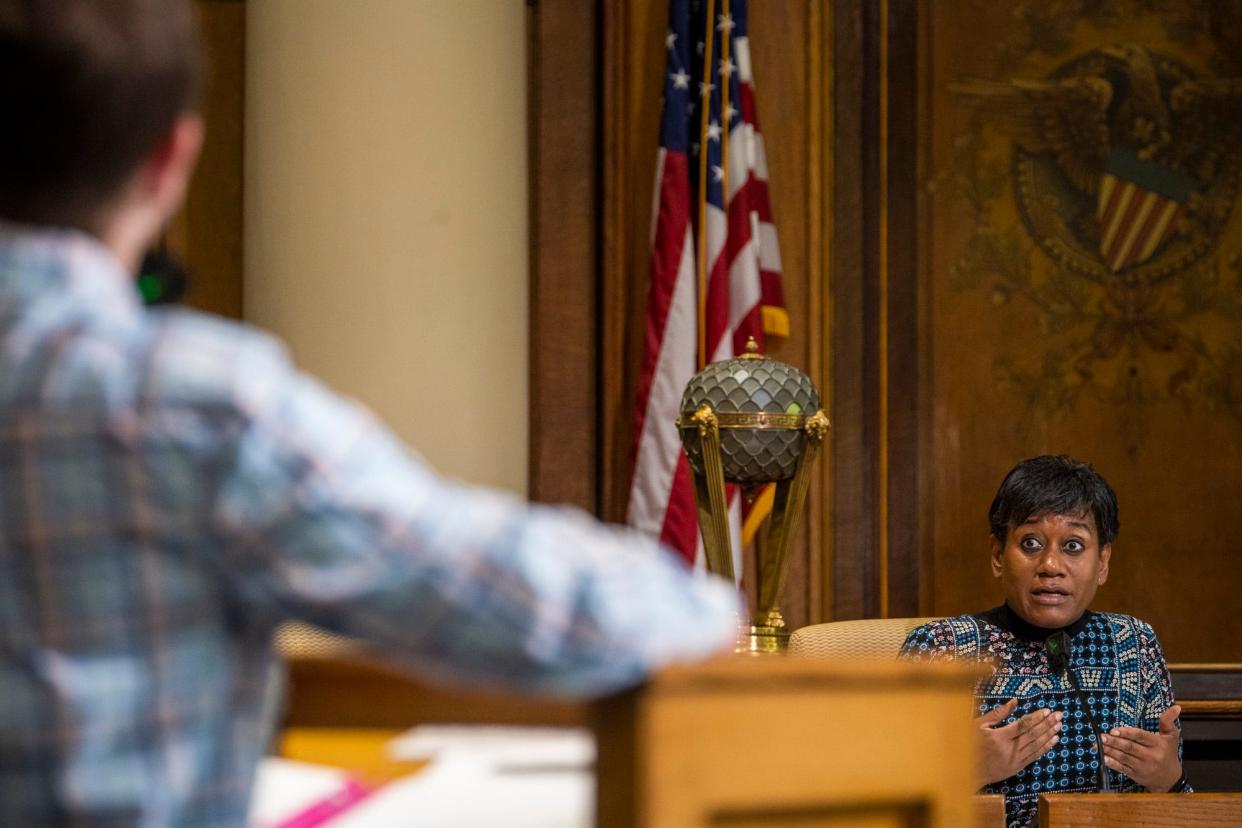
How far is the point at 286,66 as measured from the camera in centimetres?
464

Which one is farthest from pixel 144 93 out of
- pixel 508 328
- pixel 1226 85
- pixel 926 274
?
pixel 1226 85

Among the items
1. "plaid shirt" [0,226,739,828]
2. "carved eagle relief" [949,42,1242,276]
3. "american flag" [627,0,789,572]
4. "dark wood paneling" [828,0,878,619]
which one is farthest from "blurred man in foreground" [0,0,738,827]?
"carved eagle relief" [949,42,1242,276]

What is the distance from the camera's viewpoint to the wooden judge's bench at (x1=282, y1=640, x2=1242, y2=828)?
976mm

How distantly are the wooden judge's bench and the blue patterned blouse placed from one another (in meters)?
2.44

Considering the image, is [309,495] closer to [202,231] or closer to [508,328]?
[508,328]

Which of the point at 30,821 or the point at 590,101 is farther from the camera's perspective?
the point at 590,101

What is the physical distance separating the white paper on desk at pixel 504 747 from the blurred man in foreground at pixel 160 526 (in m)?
0.36

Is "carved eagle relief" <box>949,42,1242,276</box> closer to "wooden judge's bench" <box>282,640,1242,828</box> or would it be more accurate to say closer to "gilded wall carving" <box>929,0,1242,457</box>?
"gilded wall carving" <box>929,0,1242,457</box>

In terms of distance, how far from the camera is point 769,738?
1.01 metres

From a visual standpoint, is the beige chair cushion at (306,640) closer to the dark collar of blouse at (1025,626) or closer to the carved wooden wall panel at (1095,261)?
the dark collar of blouse at (1025,626)

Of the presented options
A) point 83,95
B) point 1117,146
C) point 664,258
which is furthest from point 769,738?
point 1117,146

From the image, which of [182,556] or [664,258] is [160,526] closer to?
[182,556]

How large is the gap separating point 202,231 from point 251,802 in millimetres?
4367

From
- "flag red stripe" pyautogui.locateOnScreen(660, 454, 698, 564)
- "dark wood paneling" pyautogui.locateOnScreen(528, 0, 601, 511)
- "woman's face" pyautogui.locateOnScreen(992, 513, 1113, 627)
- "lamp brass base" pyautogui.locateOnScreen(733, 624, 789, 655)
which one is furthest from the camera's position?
"dark wood paneling" pyautogui.locateOnScreen(528, 0, 601, 511)
